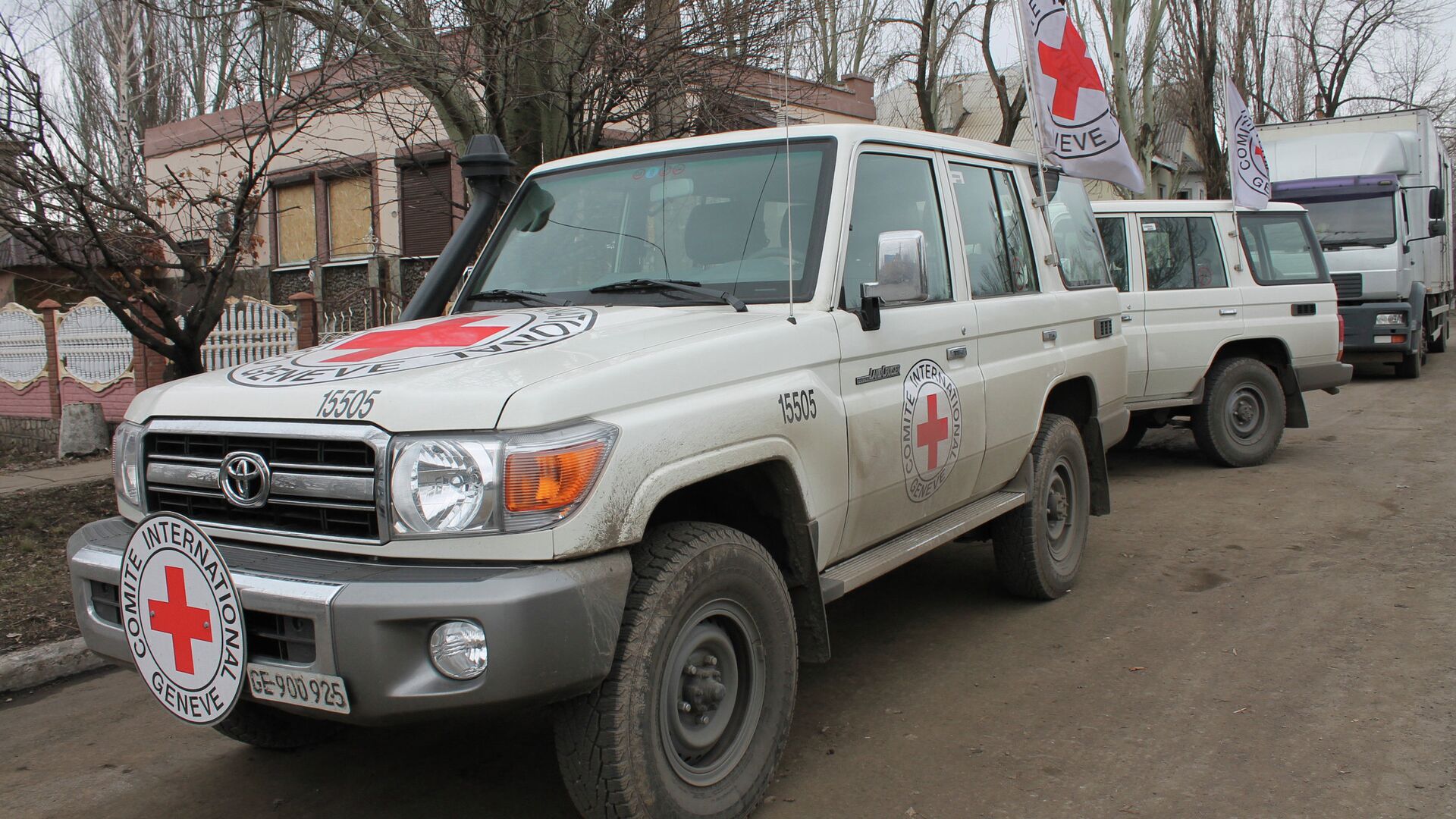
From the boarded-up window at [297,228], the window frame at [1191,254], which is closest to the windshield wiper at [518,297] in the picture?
the window frame at [1191,254]

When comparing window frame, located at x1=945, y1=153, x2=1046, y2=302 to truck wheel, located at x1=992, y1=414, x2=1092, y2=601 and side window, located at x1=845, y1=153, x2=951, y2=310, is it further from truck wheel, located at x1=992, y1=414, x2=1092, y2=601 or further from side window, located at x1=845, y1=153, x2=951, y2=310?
truck wheel, located at x1=992, y1=414, x2=1092, y2=601

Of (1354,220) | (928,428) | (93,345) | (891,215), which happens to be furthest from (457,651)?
(1354,220)

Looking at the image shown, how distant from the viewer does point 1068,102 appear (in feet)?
19.2

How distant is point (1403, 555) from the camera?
20.2ft

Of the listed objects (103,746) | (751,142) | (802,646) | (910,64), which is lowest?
(103,746)

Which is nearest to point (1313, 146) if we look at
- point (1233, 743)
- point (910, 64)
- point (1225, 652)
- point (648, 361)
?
point (910, 64)

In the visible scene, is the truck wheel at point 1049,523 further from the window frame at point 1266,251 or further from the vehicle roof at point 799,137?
the window frame at point 1266,251

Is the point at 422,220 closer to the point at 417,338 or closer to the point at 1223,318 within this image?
the point at 1223,318

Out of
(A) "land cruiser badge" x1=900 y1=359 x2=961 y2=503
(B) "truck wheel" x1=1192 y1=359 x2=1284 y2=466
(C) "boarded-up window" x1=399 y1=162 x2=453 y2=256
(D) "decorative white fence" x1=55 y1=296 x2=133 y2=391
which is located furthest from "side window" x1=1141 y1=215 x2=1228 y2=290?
(C) "boarded-up window" x1=399 y1=162 x2=453 y2=256

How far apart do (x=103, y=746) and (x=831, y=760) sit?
106 inches

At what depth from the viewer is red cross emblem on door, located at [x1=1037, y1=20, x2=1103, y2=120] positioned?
5.84 m

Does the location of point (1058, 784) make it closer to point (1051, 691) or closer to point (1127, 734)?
point (1127, 734)

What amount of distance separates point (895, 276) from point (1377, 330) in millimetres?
13912

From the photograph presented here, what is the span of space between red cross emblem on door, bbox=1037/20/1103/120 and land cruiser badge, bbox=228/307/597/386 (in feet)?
10.8
